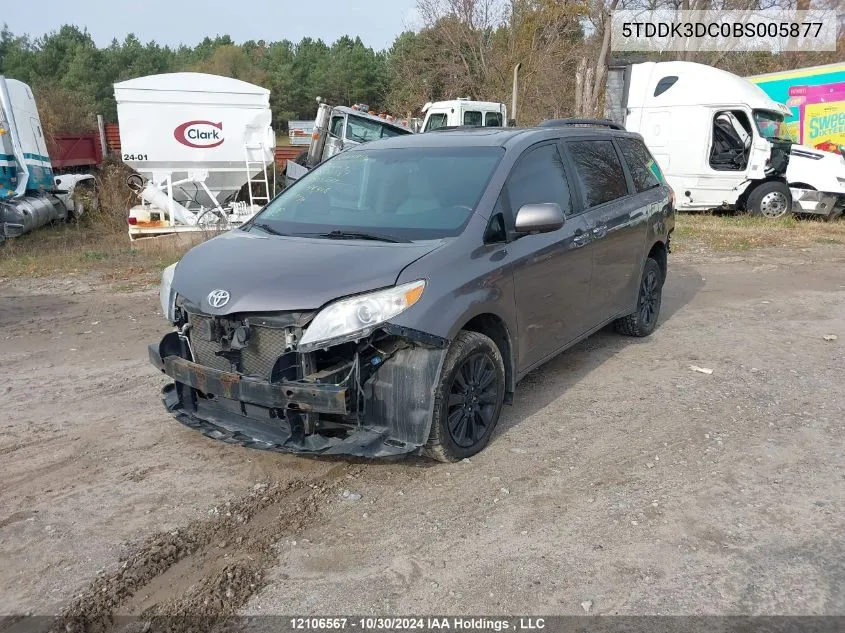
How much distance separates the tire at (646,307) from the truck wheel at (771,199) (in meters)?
9.78

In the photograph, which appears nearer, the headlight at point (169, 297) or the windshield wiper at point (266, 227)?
the headlight at point (169, 297)

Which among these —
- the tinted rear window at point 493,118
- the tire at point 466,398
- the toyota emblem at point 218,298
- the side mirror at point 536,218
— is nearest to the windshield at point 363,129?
the tinted rear window at point 493,118

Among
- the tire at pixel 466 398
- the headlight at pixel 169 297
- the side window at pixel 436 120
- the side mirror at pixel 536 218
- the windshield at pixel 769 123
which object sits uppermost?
the side window at pixel 436 120

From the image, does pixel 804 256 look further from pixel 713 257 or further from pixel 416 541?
pixel 416 541

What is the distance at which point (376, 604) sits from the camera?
2.78m

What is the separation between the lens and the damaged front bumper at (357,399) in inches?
133

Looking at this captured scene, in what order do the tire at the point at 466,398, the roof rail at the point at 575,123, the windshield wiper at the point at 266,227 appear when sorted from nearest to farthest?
1. the tire at the point at 466,398
2. the windshield wiper at the point at 266,227
3. the roof rail at the point at 575,123

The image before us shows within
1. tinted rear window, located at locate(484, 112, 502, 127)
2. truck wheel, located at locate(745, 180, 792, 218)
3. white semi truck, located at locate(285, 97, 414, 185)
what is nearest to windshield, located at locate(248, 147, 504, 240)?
white semi truck, located at locate(285, 97, 414, 185)

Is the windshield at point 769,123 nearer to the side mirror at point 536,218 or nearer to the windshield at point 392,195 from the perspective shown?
the windshield at point 392,195

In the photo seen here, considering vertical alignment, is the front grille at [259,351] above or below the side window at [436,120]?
below

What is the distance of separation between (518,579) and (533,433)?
5.04ft

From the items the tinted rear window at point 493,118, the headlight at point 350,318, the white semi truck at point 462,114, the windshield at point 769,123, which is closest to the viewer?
the headlight at point 350,318

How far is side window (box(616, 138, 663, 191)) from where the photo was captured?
237 inches

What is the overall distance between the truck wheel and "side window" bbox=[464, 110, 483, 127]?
6.58 m
